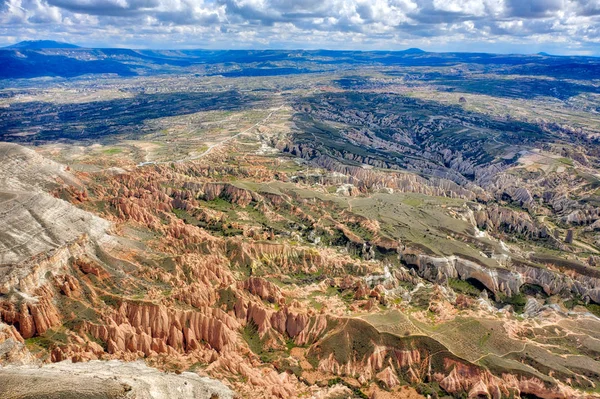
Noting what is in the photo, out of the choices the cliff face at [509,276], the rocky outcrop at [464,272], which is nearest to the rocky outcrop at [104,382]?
the rocky outcrop at [464,272]

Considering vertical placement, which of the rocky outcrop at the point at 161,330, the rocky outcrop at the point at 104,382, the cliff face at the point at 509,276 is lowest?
the cliff face at the point at 509,276

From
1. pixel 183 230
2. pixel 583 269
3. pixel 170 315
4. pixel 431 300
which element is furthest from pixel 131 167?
pixel 583 269

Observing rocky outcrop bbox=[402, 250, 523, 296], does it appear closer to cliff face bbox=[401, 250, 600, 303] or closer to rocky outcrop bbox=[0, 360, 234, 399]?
cliff face bbox=[401, 250, 600, 303]

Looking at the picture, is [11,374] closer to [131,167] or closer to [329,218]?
[329,218]

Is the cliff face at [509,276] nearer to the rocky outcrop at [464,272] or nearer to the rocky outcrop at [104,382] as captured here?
the rocky outcrop at [464,272]

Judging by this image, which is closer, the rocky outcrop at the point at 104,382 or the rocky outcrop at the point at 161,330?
the rocky outcrop at the point at 104,382

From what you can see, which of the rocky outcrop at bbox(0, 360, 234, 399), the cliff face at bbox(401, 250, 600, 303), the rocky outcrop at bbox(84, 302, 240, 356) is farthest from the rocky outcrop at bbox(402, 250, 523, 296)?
the rocky outcrop at bbox(0, 360, 234, 399)

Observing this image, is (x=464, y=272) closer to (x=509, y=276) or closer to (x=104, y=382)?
(x=509, y=276)

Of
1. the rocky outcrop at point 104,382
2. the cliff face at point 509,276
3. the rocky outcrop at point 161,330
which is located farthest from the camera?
the cliff face at point 509,276

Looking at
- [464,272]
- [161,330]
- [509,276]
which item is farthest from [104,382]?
[509,276]

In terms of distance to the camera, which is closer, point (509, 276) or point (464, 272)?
point (509, 276)

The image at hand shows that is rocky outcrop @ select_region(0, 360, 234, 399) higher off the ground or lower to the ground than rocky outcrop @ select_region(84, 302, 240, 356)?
higher
